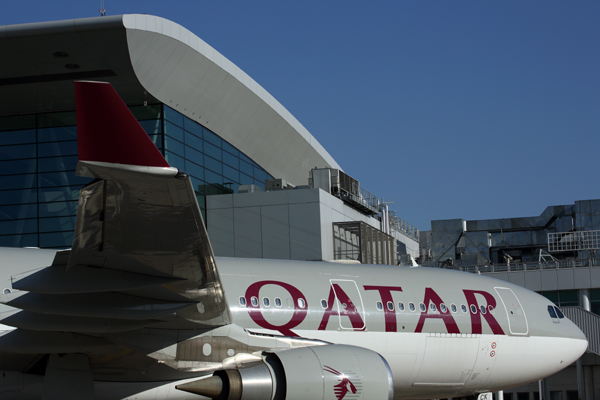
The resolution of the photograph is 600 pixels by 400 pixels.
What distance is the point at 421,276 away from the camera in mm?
14461

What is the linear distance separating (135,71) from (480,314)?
55.1 ft

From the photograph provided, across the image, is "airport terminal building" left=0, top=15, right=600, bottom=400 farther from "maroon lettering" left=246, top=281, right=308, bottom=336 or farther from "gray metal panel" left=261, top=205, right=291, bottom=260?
"maroon lettering" left=246, top=281, right=308, bottom=336

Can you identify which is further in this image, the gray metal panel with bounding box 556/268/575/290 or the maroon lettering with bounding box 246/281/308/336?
the gray metal panel with bounding box 556/268/575/290

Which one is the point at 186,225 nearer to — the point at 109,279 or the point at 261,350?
the point at 109,279

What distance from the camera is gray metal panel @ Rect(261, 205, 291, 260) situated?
2822cm

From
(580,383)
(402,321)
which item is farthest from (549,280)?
(402,321)

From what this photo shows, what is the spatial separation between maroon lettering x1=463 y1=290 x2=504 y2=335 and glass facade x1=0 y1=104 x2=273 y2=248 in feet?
54.0

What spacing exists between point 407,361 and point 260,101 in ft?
69.6

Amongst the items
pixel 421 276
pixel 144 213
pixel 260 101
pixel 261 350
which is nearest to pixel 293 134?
pixel 260 101

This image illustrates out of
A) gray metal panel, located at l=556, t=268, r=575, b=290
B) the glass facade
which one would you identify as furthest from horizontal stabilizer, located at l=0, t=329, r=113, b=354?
gray metal panel, located at l=556, t=268, r=575, b=290

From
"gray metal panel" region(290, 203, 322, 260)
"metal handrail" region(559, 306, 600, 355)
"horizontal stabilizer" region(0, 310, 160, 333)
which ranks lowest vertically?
"metal handrail" region(559, 306, 600, 355)

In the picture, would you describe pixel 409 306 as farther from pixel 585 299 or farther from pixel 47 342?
pixel 585 299

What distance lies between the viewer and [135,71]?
83.2 ft

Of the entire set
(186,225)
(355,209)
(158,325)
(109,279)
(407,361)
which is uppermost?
(355,209)
